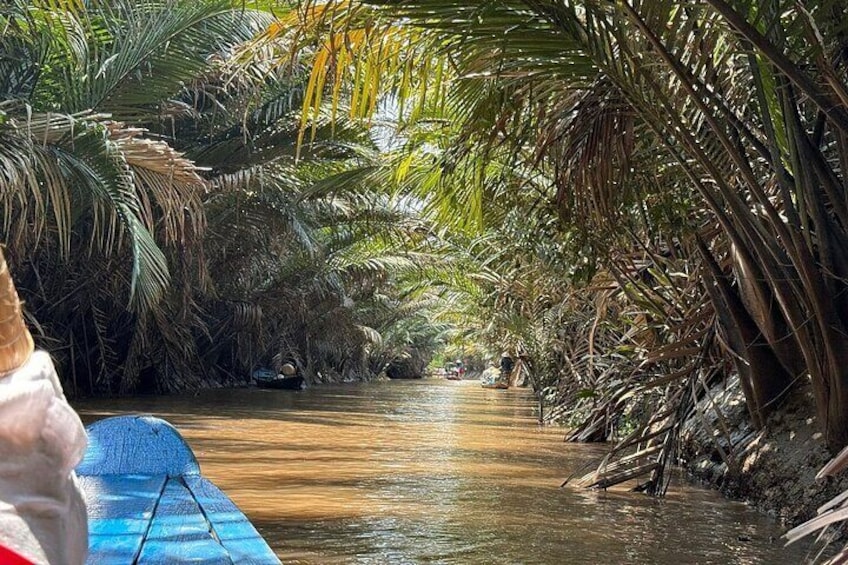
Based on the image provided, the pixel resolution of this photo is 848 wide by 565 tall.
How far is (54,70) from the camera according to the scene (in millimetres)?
12992

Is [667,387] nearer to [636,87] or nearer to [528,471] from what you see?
[528,471]

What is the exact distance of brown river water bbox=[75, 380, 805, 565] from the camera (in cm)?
519

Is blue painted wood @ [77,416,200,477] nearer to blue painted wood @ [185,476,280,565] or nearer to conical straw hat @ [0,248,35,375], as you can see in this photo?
blue painted wood @ [185,476,280,565]

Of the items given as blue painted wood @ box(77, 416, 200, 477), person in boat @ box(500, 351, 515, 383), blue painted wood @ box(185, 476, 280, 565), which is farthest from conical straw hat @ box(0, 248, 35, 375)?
person in boat @ box(500, 351, 515, 383)

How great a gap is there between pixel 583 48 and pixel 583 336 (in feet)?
35.8

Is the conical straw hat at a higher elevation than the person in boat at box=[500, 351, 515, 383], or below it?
higher

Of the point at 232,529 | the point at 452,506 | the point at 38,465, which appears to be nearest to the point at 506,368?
the point at 452,506

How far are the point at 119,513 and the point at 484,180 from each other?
173 inches

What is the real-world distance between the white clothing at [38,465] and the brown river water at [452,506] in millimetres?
3516

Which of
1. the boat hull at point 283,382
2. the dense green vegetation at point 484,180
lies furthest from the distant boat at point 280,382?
the dense green vegetation at point 484,180

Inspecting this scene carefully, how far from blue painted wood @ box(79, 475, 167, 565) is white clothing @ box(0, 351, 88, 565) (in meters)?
1.15

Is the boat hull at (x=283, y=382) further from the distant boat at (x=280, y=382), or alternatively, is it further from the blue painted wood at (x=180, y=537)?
the blue painted wood at (x=180, y=537)

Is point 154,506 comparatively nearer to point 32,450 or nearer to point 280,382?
point 32,450

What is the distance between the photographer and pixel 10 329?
129 centimetres
